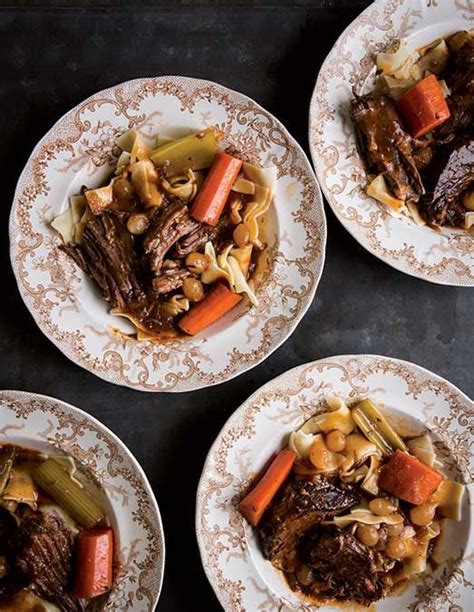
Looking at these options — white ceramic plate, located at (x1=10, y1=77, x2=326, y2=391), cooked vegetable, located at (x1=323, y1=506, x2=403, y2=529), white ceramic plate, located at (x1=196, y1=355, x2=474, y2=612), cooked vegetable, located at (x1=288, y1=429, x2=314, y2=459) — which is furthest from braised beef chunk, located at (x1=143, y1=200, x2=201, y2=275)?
cooked vegetable, located at (x1=323, y1=506, x2=403, y2=529)

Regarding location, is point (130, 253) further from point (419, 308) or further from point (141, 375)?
point (419, 308)

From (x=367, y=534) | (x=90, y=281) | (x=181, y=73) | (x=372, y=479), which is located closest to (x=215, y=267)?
(x=90, y=281)

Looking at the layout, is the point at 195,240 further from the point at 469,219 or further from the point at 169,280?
the point at 469,219

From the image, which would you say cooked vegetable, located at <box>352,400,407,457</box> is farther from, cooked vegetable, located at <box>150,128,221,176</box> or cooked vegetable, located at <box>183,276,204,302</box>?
cooked vegetable, located at <box>150,128,221,176</box>

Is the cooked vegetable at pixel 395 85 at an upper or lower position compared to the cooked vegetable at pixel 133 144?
upper

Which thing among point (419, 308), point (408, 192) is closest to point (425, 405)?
point (419, 308)

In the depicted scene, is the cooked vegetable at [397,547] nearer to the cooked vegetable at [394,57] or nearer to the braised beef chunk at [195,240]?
the braised beef chunk at [195,240]

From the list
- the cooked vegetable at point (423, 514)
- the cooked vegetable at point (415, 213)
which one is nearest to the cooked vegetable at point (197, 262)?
the cooked vegetable at point (415, 213)
